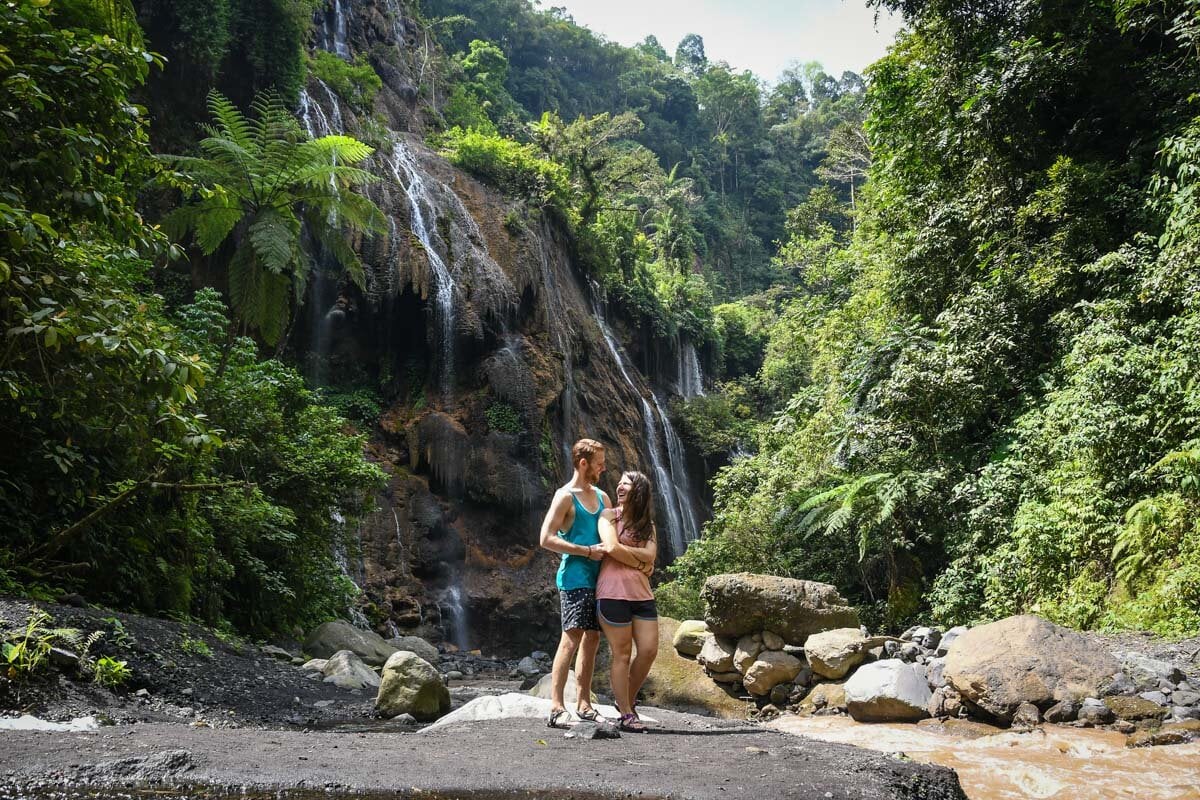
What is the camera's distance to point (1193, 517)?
26.5 ft

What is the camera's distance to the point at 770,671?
344 inches

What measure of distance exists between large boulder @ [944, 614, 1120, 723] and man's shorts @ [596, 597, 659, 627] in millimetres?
3662

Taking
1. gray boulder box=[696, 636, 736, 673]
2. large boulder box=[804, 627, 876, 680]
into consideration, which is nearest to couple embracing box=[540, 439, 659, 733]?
large boulder box=[804, 627, 876, 680]

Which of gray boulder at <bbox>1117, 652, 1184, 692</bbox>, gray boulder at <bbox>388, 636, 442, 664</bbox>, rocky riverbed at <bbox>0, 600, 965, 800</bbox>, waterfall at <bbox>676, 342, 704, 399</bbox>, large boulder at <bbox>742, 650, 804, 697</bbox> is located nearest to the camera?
rocky riverbed at <bbox>0, 600, 965, 800</bbox>

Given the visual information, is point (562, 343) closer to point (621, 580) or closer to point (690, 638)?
point (690, 638)

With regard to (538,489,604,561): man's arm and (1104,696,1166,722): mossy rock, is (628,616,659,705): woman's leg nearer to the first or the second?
(538,489,604,561): man's arm

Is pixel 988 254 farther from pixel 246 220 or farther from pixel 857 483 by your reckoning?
pixel 246 220

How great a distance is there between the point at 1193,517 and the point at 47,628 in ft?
32.9

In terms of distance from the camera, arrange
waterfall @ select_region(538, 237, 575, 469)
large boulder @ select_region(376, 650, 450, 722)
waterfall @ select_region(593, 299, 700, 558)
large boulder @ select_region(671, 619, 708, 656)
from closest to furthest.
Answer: large boulder @ select_region(376, 650, 450, 722)
large boulder @ select_region(671, 619, 708, 656)
waterfall @ select_region(538, 237, 575, 469)
waterfall @ select_region(593, 299, 700, 558)

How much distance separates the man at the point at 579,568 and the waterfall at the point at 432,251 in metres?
15.7

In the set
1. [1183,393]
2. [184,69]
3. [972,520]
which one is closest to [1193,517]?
[1183,393]

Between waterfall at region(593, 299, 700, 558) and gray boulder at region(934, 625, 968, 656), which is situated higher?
waterfall at region(593, 299, 700, 558)

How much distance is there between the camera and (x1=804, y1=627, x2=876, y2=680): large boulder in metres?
8.23

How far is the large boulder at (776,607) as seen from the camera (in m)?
8.97
